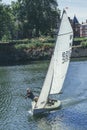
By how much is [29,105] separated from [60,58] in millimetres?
9012

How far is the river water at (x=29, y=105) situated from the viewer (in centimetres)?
4303

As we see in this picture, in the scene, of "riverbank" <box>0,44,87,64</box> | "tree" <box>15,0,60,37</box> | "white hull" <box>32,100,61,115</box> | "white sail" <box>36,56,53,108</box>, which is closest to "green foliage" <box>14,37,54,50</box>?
"riverbank" <box>0,44,87,64</box>

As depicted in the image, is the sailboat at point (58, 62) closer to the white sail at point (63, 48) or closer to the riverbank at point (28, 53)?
the white sail at point (63, 48)

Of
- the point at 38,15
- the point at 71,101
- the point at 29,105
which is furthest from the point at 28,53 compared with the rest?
the point at 29,105

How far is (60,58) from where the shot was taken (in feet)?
154

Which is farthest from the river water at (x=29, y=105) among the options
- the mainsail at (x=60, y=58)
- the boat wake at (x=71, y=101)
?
the mainsail at (x=60, y=58)

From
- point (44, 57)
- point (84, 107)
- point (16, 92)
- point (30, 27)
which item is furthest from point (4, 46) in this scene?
point (84, 107)

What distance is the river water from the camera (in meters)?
43.0

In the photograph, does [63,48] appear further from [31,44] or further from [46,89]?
[31,44]

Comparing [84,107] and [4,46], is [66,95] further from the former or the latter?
[4,46]

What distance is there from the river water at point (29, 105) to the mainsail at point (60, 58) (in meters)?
2.45

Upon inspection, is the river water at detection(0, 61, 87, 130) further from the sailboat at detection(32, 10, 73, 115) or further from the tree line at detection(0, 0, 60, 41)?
the tree line at detection(0, 0, 60, 41)

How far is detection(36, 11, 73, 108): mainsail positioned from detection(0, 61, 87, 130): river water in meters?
2.45

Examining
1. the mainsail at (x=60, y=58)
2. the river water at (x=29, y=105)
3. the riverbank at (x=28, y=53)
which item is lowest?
the riverbank at (x=28, y=53)
